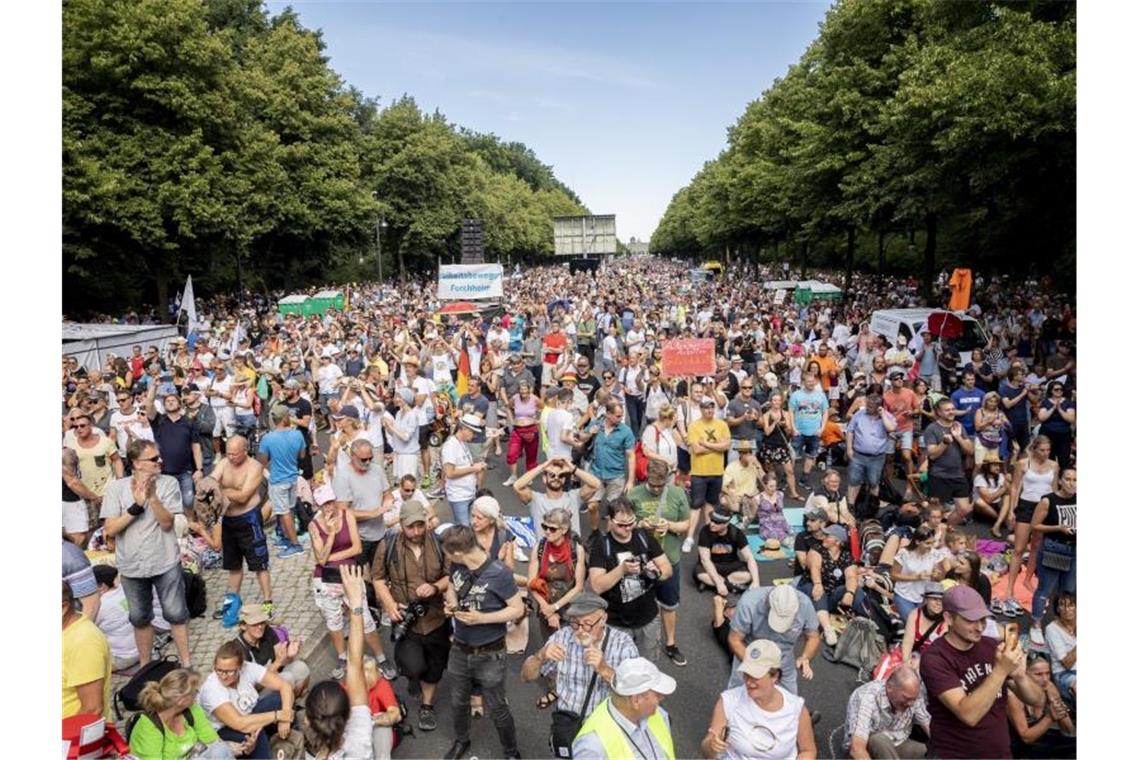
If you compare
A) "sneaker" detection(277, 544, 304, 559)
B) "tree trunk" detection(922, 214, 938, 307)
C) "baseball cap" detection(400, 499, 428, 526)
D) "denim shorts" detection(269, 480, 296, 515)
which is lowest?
"sneaker" detection(277, 544, 304, 559)

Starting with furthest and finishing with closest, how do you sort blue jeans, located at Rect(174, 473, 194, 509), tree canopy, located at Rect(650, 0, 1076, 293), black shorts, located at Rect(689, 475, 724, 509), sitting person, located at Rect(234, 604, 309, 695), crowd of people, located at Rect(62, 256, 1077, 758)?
tree canopy, located at Rect(650, 0, 1076, 293)
blue jeans, located at Rect(174, 473, 194, 509)
black shorts, located at Rect(689, 475, 724, 509)
sitting person, located at Rect(234, 604, 309, 695)
crowd of people, located at Rect(62, 256, 1077, 758)

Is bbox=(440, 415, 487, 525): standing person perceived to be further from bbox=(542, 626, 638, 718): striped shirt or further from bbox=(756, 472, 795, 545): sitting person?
bbox=(542, 626, 638, 718): striped shirt

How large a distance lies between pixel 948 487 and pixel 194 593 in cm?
775

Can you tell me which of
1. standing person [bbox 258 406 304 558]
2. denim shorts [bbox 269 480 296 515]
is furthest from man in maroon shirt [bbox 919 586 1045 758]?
denim shorts [bbox 269 480 296 515]

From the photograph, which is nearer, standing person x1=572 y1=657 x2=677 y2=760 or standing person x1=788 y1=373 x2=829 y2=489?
standing person x1=572 y1=657 x2=677 y2=760

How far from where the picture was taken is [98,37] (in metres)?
24.7

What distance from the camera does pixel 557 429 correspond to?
28.3 ft

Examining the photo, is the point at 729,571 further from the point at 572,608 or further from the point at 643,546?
the point at 572,608

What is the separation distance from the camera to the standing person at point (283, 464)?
781cm

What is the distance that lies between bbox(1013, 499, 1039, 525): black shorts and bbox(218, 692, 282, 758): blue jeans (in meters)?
6.43

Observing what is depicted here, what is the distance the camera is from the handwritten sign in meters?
11.6

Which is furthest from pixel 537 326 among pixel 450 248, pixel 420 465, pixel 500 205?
pixel 500 205

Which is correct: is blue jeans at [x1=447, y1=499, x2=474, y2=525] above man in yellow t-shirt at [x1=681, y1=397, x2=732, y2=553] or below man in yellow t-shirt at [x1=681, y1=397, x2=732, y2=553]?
below

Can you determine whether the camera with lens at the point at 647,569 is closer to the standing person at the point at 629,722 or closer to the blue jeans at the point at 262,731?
the standing person at the point at 629,722
